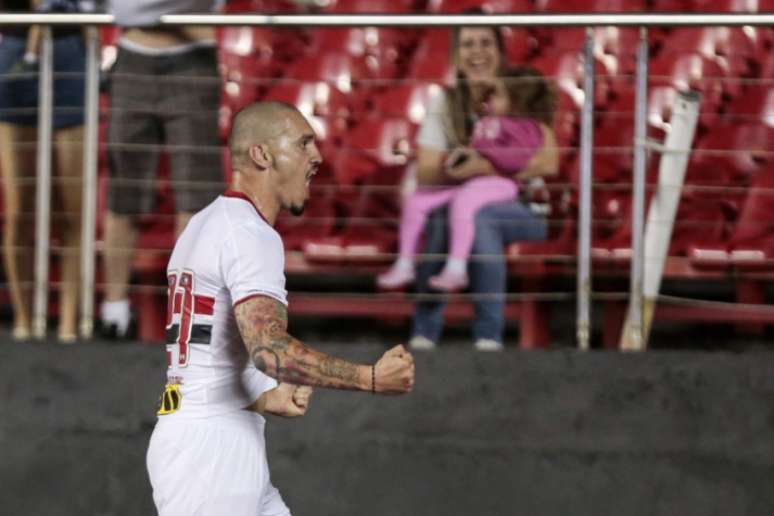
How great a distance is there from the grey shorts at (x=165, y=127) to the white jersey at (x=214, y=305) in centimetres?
190

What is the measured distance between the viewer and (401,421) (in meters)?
4.69

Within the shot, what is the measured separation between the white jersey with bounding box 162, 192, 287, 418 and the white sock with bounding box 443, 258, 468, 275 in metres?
1.92

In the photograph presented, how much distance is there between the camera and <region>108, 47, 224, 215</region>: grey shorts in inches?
199

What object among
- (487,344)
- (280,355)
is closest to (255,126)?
(280,355)

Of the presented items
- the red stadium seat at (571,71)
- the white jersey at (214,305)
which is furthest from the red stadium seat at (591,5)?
the white jersey at (214,305)

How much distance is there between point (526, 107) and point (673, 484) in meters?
1.46

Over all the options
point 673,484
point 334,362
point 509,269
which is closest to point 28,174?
point 509,269

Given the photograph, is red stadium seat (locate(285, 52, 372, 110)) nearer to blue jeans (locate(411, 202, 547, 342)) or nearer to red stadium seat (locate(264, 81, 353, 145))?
red stadium seat (locate(264, 81, 353, 145))

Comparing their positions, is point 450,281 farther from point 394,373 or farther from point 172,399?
point 394,373

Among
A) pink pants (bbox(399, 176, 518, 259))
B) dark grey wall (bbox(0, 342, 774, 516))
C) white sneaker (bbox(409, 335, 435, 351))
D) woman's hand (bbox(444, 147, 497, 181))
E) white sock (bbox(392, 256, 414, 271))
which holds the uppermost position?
woman's hand (bbox(444, 147, 497, 181))

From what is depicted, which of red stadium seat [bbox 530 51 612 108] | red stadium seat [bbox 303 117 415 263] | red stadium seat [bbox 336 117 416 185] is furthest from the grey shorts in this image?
red stadium seat [bbox 530 51 612 108]

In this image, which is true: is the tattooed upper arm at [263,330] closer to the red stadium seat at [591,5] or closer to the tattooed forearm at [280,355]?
the tattooed forearm at [280,355]

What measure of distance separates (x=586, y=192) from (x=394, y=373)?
1955 mm

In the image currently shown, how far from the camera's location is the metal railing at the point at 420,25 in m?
4.67
